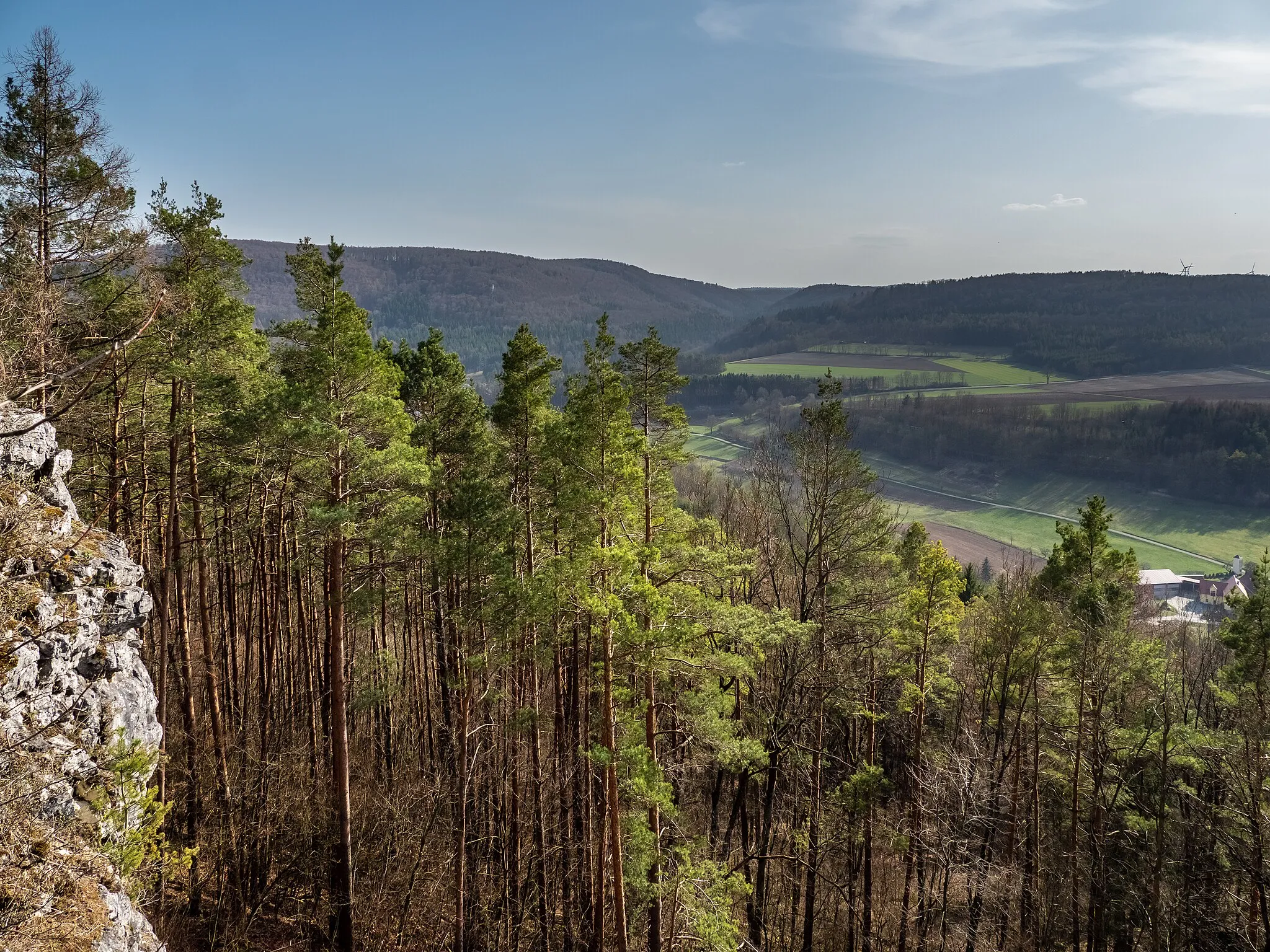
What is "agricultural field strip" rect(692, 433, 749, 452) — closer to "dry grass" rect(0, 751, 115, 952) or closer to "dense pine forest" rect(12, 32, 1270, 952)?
"dense pine forest" rect(12, 32, 1270, 952)

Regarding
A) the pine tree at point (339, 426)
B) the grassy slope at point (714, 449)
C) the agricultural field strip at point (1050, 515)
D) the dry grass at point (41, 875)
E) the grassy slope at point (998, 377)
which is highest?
the grassy slope at point (998, 377)

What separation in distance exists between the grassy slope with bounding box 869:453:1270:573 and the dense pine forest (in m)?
89.6

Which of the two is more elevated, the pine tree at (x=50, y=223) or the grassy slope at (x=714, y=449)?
the pine tree at (x=50, y=223)

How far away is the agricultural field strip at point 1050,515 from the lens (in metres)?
96.1

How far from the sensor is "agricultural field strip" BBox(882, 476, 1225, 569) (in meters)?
96.1

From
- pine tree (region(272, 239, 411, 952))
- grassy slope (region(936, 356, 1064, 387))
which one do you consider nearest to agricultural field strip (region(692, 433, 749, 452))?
grassy slope (region(936, 356, 1064, 387))

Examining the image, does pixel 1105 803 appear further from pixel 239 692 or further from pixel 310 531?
pixel 239 692

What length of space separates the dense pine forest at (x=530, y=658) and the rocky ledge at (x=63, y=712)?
31 cm

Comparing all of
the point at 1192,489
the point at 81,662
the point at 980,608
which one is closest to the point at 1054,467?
the point at 1192,489

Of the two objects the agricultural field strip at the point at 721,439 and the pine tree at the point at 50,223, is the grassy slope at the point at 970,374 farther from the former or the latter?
the pine tree at the point at 50,223

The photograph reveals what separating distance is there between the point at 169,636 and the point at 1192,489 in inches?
5868

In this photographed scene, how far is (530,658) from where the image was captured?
1244cm

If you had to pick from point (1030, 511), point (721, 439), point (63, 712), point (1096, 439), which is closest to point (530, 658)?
point (63, 712)

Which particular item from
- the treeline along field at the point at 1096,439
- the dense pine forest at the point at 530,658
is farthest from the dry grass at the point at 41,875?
the treeline along field at the point at 1096,439
